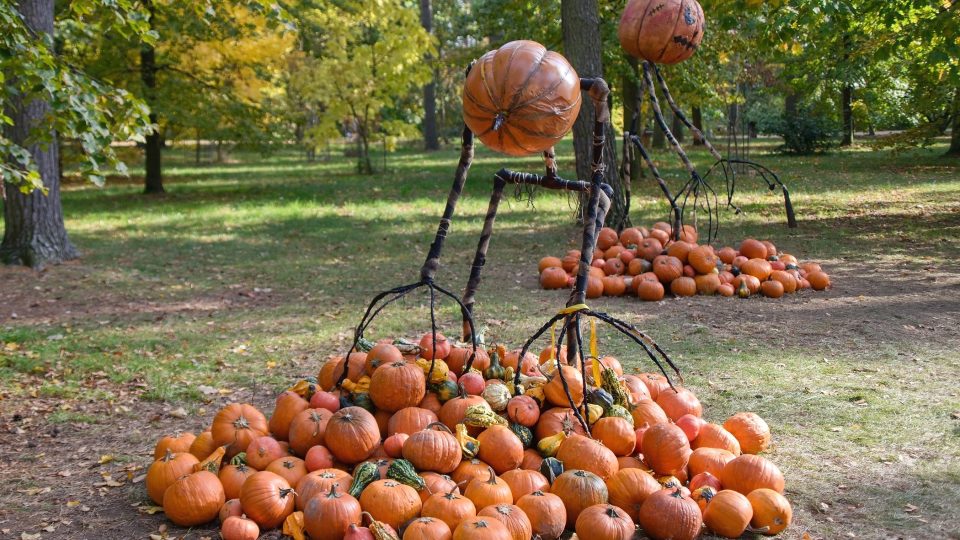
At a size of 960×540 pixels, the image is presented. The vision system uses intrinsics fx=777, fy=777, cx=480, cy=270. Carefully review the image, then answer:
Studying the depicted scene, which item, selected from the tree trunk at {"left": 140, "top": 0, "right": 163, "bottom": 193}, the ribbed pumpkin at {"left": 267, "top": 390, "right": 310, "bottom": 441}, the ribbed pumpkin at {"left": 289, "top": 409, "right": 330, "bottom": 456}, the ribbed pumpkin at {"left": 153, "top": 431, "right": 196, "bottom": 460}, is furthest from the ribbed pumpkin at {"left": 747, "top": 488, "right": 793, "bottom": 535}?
the tree trunk at {"left": 140, "top": 0, "right": 163, "bottom": 193}

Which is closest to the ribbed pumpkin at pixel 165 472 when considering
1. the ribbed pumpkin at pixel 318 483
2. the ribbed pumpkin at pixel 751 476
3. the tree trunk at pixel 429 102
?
the ribbed pumpkin at pixel 318 483

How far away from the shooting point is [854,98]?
27.2 metres

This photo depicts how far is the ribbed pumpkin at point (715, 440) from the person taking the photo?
3861 millimetres

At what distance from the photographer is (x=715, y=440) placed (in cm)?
386

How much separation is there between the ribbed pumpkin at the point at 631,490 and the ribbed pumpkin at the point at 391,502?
2.83ft

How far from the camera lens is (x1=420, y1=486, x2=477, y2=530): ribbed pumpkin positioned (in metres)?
3.19

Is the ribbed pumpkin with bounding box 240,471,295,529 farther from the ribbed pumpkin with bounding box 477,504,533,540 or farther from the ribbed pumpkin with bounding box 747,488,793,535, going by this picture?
the ribbed pumpkin with bounding box 747,488,793,535

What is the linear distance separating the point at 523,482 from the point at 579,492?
0.25 meters

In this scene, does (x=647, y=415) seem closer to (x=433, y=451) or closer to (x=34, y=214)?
(x=433, y=451)

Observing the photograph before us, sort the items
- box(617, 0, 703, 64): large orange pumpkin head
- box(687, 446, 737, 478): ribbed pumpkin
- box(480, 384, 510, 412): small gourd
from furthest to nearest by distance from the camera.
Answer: box(617, 0, 703, 64): large orange pumpkin head, box(480, 384, 510, 412): small gourd, box(687, 446, 737, 478): ribbed pumpkin

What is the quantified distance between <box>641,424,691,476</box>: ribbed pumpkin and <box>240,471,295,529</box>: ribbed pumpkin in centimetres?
166

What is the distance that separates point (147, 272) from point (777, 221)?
31.2 feet

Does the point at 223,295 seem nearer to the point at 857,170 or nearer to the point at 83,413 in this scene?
the point at 83,413

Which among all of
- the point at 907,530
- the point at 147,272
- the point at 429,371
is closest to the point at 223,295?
the point at 147,272
